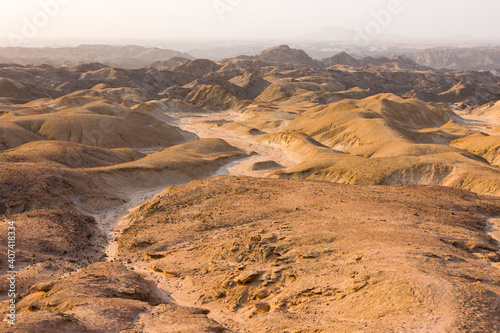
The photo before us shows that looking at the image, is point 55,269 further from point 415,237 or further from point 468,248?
point 468,248

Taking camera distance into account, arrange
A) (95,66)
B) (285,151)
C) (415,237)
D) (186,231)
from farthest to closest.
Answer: (95,66)
(285,151)
(186,231)
(415,237)

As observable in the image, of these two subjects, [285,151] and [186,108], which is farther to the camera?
[186,108]

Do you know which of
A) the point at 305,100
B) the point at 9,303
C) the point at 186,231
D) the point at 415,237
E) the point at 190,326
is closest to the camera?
the point at 190,326

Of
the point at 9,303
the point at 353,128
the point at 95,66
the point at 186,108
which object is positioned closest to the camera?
the point at 9,303

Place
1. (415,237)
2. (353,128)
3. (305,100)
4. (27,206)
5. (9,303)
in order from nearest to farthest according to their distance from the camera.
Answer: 1. (9,303)
2. (415,237)
3. (27,206)
4. (353,128)
5. (305,100)

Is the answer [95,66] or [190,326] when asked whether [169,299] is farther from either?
[95,66]

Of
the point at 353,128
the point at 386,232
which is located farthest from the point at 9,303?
the point at 353,128

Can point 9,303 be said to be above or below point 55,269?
Result: above

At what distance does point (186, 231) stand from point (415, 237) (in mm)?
11809

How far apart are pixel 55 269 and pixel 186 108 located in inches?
3165

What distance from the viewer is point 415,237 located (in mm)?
17125

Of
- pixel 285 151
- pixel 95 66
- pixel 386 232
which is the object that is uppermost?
pixel 95 66

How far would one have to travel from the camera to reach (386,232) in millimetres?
17781

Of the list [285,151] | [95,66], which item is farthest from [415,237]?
[95,66]
